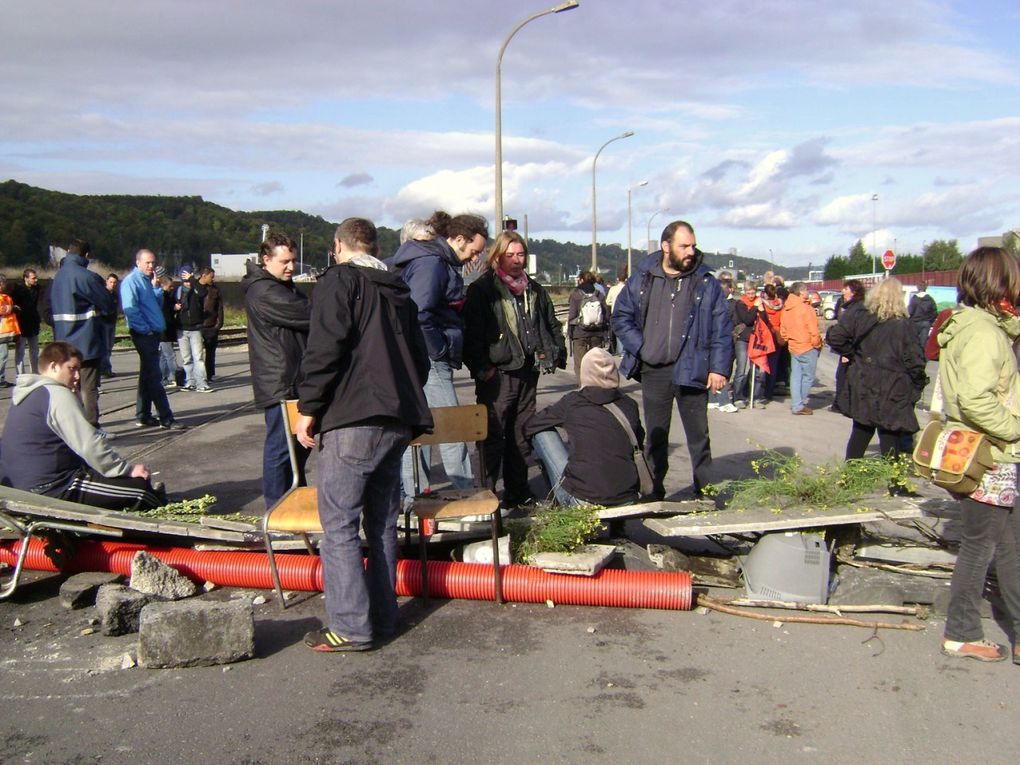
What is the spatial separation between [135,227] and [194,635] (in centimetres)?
10743

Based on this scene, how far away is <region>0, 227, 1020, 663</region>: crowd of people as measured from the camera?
14.1 feet

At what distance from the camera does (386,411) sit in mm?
4324

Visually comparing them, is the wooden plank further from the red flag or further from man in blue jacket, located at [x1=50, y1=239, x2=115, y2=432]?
the red flag

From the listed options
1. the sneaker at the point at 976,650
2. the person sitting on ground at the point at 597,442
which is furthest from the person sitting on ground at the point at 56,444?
the sneaker at the point at 976,650

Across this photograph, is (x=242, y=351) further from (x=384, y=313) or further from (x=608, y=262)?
(x=608, y=262)

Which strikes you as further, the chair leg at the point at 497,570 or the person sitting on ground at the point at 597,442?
the person sitting on ground at the point at 597,442

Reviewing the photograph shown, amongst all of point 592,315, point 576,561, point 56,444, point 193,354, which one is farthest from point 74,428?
point 193,354

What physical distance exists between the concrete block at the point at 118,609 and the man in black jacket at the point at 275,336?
59.3 inches

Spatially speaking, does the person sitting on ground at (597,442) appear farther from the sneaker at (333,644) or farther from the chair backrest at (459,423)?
the sneaker at (333,644)

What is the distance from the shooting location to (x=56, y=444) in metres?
5.85

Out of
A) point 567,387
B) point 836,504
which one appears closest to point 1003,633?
point 836,504

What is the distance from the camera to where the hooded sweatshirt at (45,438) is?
5.78 metres

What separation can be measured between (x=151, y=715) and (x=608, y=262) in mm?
192143

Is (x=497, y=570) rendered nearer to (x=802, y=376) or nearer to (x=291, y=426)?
(x=291, y=426)
